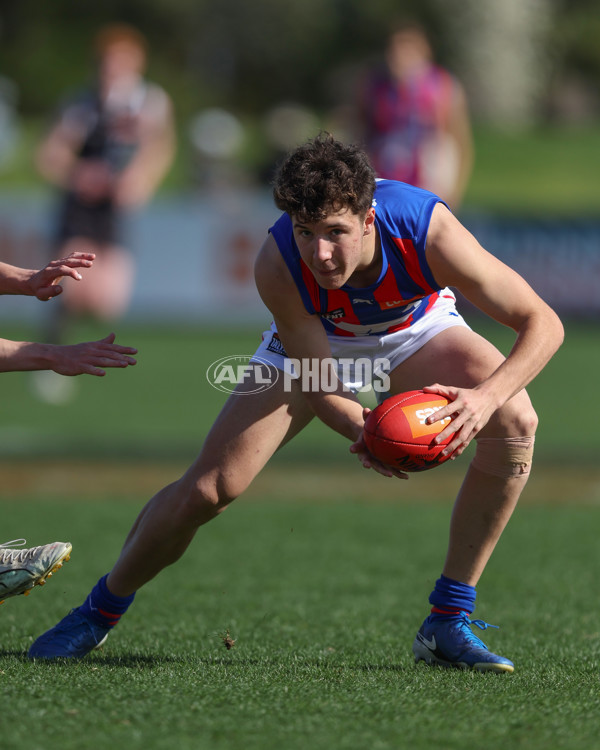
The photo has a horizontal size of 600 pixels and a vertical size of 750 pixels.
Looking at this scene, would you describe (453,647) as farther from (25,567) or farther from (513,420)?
(25,567)

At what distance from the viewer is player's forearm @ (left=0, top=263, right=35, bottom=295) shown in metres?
4.11

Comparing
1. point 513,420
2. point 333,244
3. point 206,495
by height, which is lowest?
point 206,495

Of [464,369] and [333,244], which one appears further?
[464,369]

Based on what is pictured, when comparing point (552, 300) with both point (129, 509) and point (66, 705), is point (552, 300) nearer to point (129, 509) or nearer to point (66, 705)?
point (129, 509)

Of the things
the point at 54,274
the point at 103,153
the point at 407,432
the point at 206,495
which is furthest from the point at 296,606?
the point at 103,153

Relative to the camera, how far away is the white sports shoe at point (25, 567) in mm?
4000

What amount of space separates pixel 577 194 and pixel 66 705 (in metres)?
31.8

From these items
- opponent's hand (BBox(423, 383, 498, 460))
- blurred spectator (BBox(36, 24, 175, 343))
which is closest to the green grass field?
opponent's hand (BBox(423, 383, 498, 460))

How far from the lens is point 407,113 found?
9.48 meters

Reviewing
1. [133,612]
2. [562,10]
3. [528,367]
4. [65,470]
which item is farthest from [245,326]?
[562,10]

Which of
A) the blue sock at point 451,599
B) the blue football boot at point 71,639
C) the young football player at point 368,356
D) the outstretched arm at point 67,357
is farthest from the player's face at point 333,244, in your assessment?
the blue football boot at point 71,639

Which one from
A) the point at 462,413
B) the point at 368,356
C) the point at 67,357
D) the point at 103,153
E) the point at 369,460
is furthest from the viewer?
the point at 103,153

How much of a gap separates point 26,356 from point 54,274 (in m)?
0.31

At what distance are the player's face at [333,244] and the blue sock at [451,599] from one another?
48.3 inches
